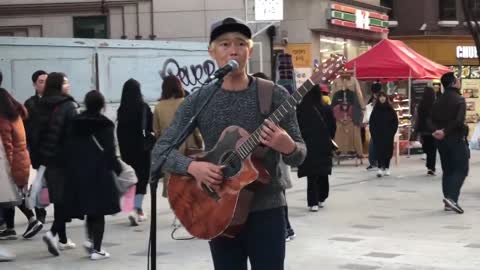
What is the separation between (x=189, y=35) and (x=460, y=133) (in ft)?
35.8

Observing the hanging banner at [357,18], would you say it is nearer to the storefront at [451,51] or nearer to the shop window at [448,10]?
the storefront at [451,51]

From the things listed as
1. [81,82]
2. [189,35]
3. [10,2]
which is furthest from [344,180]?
[10,2]

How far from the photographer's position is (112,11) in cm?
2138

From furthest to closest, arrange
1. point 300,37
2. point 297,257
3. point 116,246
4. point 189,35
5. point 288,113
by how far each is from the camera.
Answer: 1. point 300,37
2. point 189,35
3. point 116,246
4. point 297,257
5. point 288,113

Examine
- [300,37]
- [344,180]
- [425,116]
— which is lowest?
[344,180]

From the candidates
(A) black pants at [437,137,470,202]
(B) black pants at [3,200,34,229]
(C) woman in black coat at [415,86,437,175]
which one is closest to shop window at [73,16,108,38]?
(C) woman in black coat at [415,86,437,175]

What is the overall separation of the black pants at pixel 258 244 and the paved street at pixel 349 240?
3.53m

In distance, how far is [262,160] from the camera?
169 inches

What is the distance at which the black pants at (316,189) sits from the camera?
38.3 feet

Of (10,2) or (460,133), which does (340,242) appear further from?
(10,2)

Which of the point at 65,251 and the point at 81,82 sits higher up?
the point at 81,82

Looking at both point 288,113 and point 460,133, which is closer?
point 288,113

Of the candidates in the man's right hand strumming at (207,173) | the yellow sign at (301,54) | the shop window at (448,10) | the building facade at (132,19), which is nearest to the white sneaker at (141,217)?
the man's right hand strumming at (207,173)

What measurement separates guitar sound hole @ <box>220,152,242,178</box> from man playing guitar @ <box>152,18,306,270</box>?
1.4 inches
